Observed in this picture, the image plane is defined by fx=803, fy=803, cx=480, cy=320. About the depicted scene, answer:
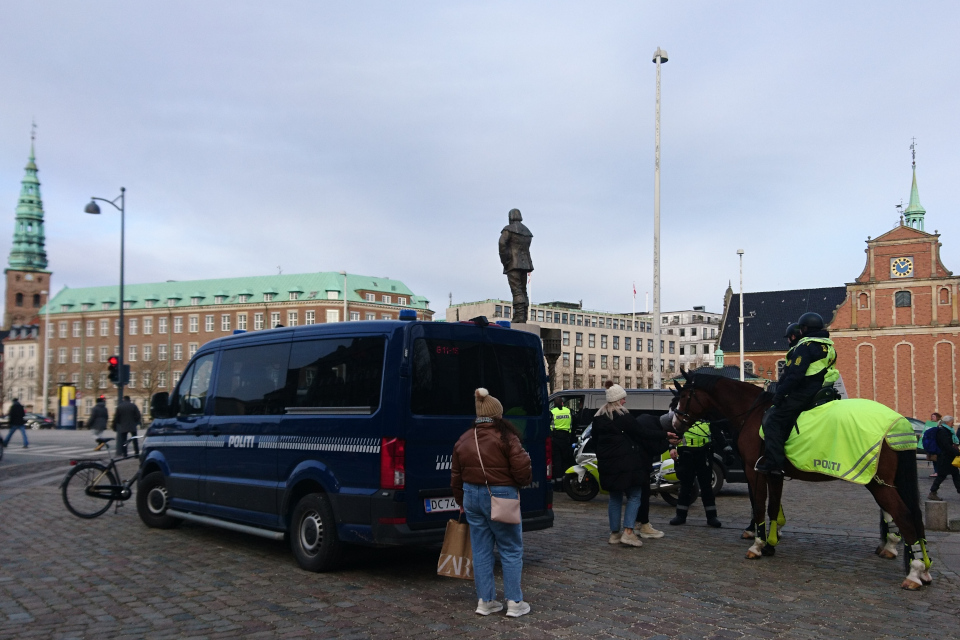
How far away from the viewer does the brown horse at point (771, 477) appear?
7.35 meters

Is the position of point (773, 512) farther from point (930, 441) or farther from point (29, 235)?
point (29, 235)

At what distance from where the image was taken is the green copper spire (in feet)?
397

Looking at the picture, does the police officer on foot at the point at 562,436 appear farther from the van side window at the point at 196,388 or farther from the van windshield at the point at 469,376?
the van side window at the point at 196,388

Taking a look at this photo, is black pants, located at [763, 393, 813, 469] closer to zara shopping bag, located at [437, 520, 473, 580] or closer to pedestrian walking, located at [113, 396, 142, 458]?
zara shopping bag, located at [437, 520, 473, 580]

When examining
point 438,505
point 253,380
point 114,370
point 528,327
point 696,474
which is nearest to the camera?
point 438,505

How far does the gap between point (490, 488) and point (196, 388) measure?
522cm

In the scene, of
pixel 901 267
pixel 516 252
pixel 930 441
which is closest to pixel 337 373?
pixel 516 252

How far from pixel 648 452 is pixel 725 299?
297 ft

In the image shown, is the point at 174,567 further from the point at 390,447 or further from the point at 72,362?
the point at 72,362

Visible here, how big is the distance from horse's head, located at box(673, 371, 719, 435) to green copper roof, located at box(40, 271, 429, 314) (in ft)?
311

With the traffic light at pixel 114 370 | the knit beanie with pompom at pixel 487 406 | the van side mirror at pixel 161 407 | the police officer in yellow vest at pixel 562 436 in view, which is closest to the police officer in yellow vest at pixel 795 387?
the knit beanie with pompom at pixel 487 406

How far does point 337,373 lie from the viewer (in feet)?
25.4

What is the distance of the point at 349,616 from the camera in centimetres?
616

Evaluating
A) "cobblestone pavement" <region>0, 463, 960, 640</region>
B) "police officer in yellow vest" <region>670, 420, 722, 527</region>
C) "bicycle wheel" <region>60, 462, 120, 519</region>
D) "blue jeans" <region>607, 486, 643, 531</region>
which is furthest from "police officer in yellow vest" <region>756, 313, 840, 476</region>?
"bicycle wheel" <region>60, 462, 120, 519</region>
